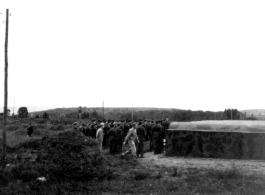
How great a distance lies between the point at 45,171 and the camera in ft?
39.2

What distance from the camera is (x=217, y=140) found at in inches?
675

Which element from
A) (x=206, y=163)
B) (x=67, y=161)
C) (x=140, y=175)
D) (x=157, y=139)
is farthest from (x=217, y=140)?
(x=67, y=161)

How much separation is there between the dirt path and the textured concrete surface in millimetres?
472

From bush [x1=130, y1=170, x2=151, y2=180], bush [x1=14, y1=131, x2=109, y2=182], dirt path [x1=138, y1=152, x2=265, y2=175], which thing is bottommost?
dirt path [x1=138, y1=152, x2=265, y2=175]

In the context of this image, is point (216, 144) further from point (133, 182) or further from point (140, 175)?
point (133, 182)

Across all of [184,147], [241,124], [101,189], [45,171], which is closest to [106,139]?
[184,147]

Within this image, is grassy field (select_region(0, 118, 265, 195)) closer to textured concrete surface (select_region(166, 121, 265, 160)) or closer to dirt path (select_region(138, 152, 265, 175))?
dirt path (select_region(138, 152, 265, 175))

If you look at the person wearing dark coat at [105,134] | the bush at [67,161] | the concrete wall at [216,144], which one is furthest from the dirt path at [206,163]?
the person wearing dark coat at [105,134]

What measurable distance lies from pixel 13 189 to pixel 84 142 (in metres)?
3.50

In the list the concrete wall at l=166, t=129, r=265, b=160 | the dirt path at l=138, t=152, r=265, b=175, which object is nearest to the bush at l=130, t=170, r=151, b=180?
the dirt path at l=138, t=152, r=265, b=175

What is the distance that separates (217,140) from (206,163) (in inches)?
75.0

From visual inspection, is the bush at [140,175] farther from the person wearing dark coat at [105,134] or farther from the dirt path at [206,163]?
the person wearing dark coat at [105,134]

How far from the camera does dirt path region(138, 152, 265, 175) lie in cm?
1435

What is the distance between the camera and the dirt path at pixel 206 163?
14.3 metres
